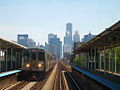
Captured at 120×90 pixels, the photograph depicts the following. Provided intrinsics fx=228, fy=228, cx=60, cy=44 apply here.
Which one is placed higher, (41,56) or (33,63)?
(41,56)

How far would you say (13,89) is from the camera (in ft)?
61.1

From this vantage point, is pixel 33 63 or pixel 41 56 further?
pixel 41 56

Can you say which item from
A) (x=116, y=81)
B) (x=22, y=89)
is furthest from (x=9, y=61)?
(x=116, y=81)

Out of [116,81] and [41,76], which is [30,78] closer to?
[41,76]

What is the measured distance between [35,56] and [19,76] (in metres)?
3.96

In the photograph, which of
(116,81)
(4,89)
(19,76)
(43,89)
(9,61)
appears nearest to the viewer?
(116,81)

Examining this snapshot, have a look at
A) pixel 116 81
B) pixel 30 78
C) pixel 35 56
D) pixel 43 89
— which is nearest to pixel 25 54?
pixel 35 56

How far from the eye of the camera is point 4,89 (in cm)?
1830

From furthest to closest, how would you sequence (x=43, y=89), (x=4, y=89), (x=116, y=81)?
(x=43, y=89) → (x=4, y=89) → (x=116, y=81)

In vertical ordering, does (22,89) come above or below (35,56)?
below

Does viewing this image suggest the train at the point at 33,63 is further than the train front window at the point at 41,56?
No

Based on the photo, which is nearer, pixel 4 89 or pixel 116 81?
pixel 116 81

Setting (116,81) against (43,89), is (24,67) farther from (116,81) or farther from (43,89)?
(116,81)

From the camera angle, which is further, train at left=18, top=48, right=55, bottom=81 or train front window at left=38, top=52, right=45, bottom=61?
train front window at left=38, top=52, right=45, bottom=61
